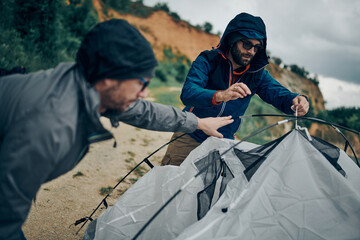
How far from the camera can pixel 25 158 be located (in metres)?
0.94

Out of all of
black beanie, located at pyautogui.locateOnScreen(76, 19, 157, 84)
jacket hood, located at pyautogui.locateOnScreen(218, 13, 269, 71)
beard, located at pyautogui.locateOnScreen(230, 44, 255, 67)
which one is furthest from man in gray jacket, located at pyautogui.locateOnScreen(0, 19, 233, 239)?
jacket hood, located at pyautogui.locateOnScreen(218, 13, 269, 71)

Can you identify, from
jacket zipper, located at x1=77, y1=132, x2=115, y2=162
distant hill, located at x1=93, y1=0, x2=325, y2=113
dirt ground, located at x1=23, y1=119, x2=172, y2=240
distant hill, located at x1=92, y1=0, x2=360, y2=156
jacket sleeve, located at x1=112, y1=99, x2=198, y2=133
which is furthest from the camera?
distant hill, located at x1=93, y1=0, x2=325, y2=113

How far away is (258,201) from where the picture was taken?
5.20ft

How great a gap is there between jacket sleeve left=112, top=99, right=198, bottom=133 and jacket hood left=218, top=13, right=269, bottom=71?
3.34ft

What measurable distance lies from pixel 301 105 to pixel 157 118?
1.22 metres

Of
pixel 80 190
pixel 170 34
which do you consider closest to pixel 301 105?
pixel 80 190

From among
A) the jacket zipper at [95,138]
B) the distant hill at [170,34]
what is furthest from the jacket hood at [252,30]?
the distant hill at [170,34]

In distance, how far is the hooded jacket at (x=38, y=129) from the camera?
3.08ft

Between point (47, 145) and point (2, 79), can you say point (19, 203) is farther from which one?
point (2, 79)

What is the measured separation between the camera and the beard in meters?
2.40

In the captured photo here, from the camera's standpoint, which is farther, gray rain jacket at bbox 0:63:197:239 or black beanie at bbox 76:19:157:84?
black beanie at bbox 76:19:157:84

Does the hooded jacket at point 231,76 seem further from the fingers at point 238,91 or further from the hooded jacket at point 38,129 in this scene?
the hooded jacket at point 38,129

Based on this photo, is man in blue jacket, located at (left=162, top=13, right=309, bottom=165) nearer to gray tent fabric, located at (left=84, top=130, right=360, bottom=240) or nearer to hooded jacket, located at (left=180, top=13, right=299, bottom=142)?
hooded jacket, located at (left=180, top=13, right=299, bottom=142)

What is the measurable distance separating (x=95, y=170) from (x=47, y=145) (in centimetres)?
352
